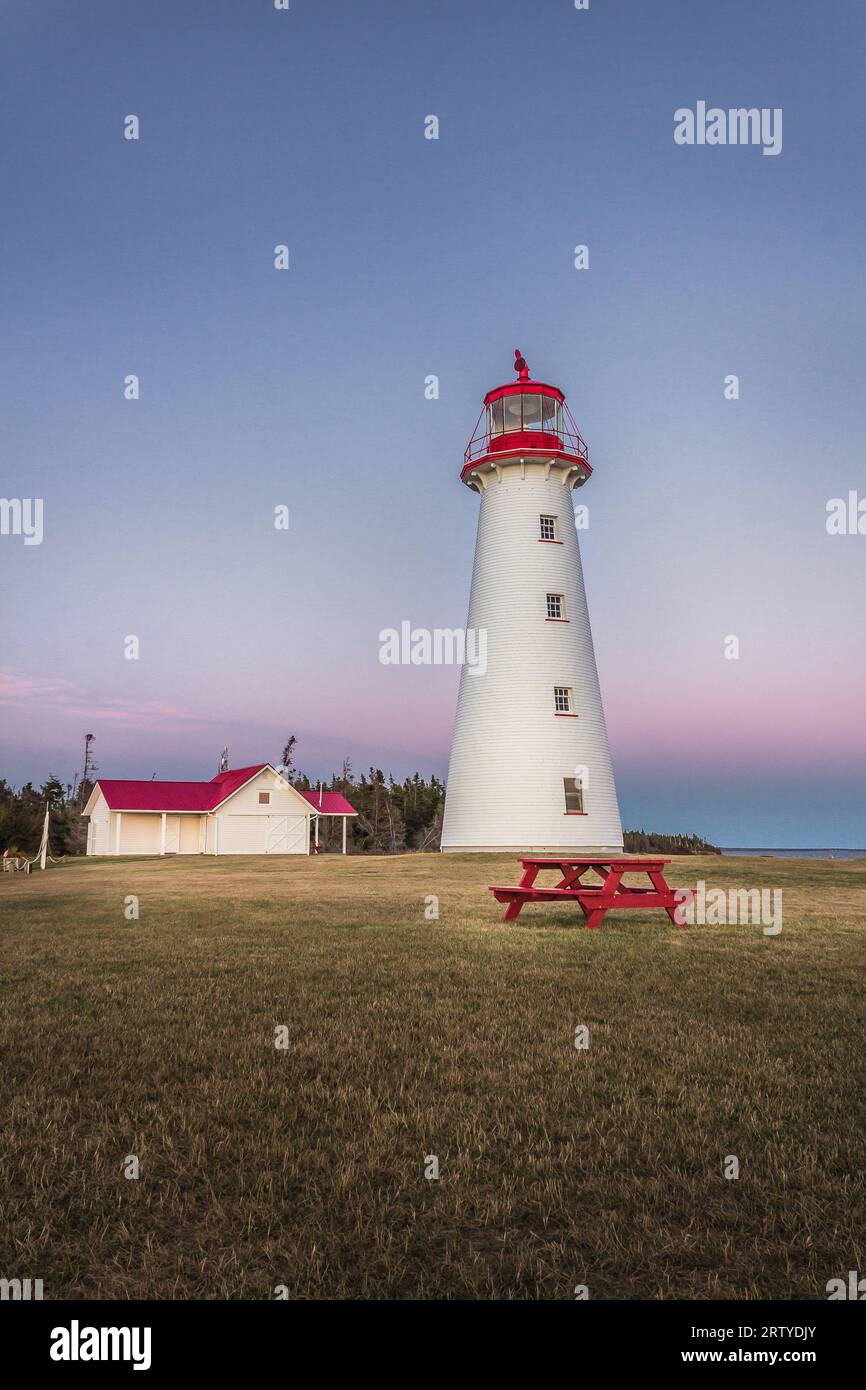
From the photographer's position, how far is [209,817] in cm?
4959

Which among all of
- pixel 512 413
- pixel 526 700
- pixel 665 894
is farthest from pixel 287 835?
pixel 665 894

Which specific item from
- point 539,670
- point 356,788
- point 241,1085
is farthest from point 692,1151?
point 356,788

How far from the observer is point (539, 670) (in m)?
32.5

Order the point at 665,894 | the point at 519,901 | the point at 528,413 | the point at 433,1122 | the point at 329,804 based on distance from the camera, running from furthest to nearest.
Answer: the point at 329,804 → the point at 528,413 → the point at 519,901 → the point at 665,894 → the point at 433,1122

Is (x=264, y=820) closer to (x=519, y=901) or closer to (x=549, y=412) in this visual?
(x=549, y=412)

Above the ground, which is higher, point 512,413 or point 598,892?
point 512,413

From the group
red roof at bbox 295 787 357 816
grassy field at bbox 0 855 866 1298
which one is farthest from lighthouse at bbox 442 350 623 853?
grassy field at bbox 0 855 866 1298

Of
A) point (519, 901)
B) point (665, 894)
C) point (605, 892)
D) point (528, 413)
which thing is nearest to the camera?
point (605, 892)

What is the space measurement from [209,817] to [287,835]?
4.45m

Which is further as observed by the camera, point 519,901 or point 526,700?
point 526,700

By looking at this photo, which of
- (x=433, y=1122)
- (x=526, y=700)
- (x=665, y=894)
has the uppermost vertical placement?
(x=526, y=700)

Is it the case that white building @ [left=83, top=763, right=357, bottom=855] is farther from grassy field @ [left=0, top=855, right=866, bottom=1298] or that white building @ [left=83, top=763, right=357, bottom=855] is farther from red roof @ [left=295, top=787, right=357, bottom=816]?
grassy field @ [left=0, top=855, right=866, bottom=1298]
